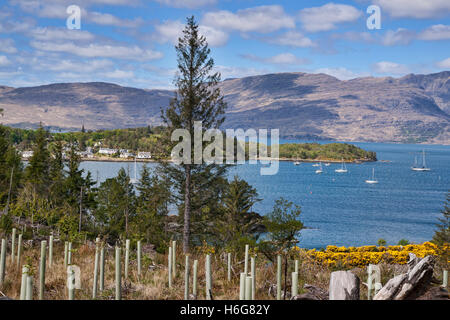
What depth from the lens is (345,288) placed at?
4320mm

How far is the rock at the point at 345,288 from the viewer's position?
4297mm

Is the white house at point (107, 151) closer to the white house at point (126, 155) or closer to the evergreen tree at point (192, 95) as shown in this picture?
the white house at point (126, 155)

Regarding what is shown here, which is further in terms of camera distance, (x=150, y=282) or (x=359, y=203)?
(x=359, y=203)

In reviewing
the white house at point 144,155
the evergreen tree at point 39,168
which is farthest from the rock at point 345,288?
the white house at point 144,155

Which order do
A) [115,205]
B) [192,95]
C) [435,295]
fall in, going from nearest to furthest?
1. [435,295]
2. [192,95]
3. [115,205]

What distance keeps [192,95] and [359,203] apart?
78436 mm

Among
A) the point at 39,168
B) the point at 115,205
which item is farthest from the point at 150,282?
the point at 39,168

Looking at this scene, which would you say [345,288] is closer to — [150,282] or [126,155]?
[150,282]

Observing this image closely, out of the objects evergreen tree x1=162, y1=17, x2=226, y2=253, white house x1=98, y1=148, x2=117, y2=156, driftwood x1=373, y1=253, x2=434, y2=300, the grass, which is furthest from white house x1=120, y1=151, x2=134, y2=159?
driftwood x1=373, y1=253, x2=434, y2=300

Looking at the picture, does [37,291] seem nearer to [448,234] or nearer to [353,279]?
[353,279]

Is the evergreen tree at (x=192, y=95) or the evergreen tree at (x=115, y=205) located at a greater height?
the evergreen tree at (x=192, y=95)

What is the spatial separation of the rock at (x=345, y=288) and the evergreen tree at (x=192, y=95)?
25.2m
